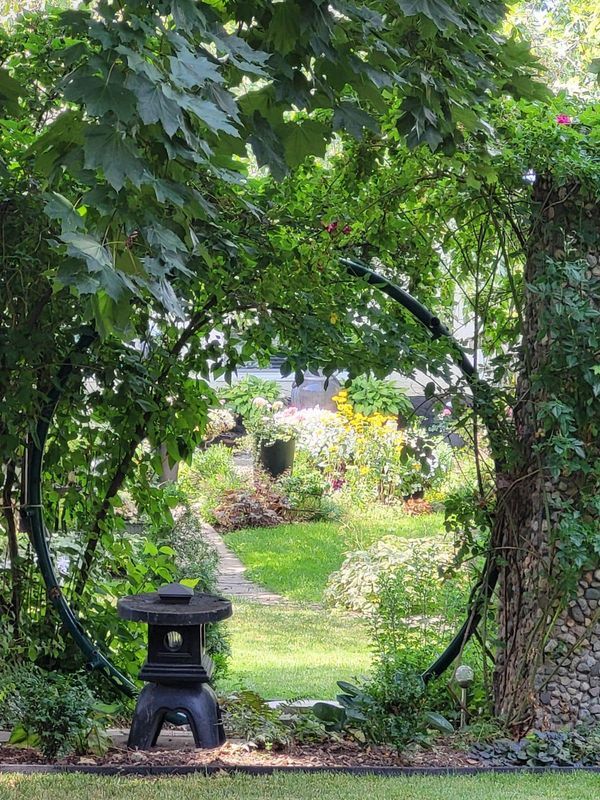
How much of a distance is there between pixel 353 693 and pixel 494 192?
6.81 feet

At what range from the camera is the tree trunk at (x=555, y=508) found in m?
3.60

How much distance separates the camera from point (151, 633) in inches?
149

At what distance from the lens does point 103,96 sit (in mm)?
1671

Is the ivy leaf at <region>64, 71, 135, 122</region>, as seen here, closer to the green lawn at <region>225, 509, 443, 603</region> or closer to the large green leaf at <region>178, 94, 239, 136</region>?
the large green leaf at <region>178, 94, 239, 136</region>

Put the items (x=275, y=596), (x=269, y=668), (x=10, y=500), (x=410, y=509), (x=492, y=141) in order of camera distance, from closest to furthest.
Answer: (x=492, y=141)
(x=10, y=500)
(x=269, y=668)
(x=275, y=596)
(x=410, y=509)

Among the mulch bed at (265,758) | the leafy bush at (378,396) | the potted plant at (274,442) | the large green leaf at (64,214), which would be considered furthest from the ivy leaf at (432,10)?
the potted plant at (274,442)

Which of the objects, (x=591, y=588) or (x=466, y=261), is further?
(x=466, y=261)

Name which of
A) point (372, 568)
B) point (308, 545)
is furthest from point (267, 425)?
point (372, 568)

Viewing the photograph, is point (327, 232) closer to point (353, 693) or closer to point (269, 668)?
point (353, 693)

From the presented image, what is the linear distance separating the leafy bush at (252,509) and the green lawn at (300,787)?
291 inches

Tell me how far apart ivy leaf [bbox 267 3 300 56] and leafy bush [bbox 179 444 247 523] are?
900 centimetres

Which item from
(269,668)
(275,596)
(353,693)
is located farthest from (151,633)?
(275,596)

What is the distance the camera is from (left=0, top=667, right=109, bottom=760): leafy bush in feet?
11.4

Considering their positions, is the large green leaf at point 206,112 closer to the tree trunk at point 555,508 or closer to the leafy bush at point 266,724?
the tree trunk at point 555,508
